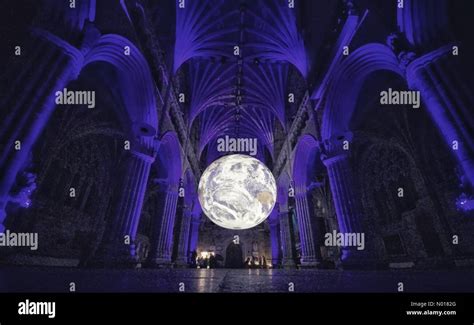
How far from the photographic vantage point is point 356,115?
760cm

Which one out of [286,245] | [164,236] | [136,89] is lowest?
[286,245]

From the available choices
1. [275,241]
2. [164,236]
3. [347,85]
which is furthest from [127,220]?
[275,241]

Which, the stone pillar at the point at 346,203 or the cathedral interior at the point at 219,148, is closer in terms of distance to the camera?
the cathedral interior at the point at 219,148

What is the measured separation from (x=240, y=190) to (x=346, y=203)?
2.86 meters

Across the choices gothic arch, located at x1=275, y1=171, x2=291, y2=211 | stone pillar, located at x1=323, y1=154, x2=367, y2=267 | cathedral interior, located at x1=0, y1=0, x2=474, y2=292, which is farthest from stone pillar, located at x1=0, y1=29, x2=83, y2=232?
gothic arch, located at x1=275, y1=171, x2=291, y2=211

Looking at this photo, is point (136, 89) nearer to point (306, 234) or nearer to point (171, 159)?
point (171, 159)

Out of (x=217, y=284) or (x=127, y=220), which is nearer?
(x=217, y=284)

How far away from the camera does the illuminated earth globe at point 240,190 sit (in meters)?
6.21

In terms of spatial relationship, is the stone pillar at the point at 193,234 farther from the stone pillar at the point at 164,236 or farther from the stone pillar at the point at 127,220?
the stone pillar at the point at 127,220

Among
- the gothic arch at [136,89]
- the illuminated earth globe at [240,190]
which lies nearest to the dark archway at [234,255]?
the illuminated earth globe at [240,190]

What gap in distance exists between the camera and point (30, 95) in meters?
3.44

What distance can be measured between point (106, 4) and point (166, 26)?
4949 mm

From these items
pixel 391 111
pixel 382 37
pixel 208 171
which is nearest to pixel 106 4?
pixel 208 171

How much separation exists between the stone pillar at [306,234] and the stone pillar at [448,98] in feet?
25.4
